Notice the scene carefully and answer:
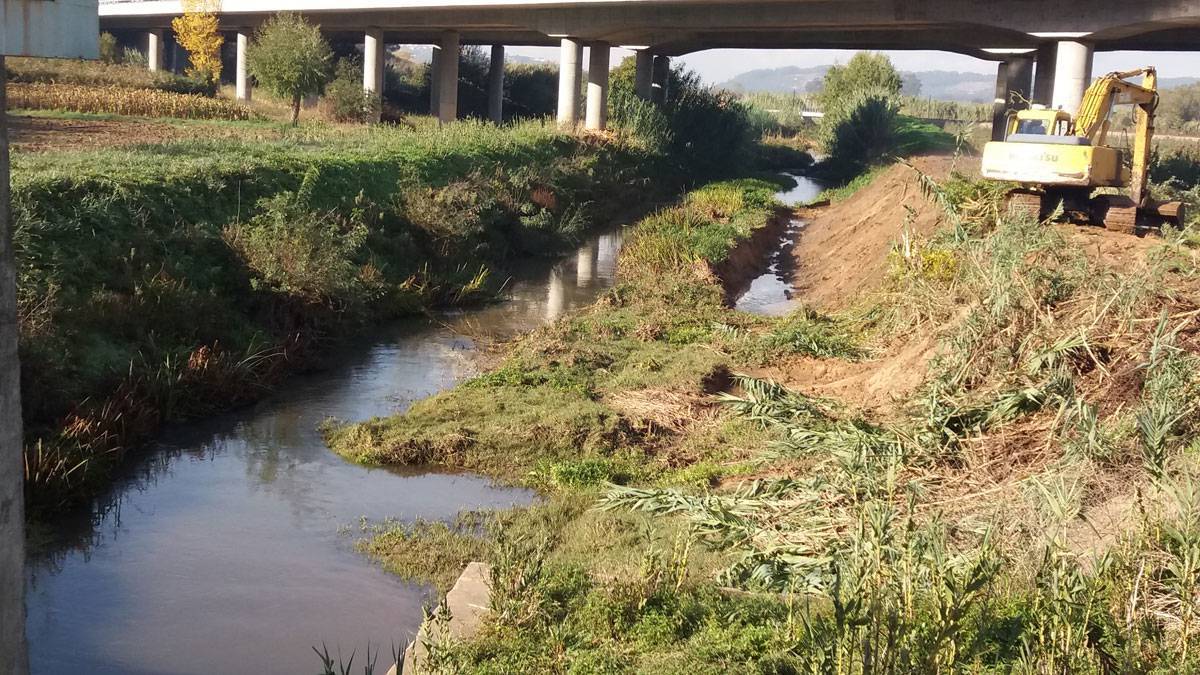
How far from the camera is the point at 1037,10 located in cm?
3384

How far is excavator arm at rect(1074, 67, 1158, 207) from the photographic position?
864 inches

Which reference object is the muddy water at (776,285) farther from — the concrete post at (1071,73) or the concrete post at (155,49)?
the concrete post at (155,49)

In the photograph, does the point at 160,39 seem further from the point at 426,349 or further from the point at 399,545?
the point at 399,545

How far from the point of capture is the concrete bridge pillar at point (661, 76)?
56.9 meters

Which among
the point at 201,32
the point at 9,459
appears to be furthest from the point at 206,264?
the point at 201,32

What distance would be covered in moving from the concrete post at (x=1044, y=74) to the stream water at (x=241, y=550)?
32455 millimetres

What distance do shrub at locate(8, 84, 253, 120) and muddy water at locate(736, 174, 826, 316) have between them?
22.3 metres

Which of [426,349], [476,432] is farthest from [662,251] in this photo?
[476,432]

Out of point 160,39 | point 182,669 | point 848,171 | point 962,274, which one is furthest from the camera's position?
point 160,39

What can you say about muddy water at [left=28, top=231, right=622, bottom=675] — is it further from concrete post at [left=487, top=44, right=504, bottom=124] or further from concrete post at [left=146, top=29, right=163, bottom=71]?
concrete post at [left=146, top=29, right=163, bottom=71]

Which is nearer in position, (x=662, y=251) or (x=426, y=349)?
(x=426, y=349)

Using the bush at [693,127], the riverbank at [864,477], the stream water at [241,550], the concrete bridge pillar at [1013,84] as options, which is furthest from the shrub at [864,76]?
the stream water at [241,550]

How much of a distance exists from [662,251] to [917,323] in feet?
37.2

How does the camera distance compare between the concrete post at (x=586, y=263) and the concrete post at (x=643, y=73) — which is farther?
the concrete post at (x=643, y=73)
